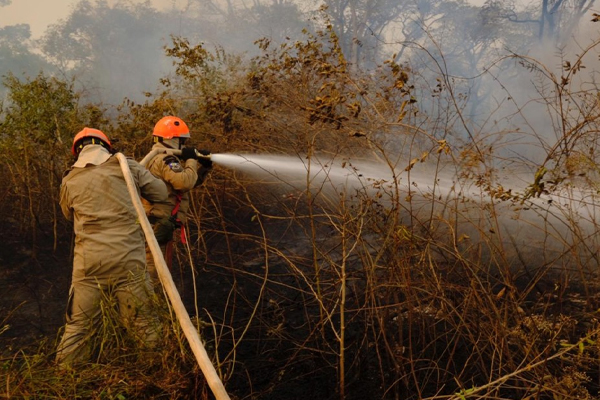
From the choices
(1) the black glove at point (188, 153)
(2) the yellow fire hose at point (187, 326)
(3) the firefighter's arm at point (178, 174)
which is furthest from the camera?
(1) the black glove at point (188, 153)

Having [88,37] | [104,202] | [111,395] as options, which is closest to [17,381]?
[111,395]

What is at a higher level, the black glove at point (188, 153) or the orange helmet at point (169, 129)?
the orange helmet at point (169, 129)

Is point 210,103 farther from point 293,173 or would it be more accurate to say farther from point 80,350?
point 80,350

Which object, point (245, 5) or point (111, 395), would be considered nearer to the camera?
point (111, 395)

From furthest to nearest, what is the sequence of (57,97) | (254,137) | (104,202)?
1. (57,97)
2. (254,137)
3. (104,202)

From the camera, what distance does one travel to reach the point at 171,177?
471 centimetres

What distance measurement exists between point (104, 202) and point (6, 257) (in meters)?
3.58

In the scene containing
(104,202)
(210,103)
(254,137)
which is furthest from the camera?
(254,137)

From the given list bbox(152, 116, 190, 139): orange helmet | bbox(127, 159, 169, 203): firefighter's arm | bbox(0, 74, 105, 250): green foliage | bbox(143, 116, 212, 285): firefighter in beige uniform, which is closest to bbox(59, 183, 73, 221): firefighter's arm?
bbox(127, 159, 169, 203): firefighter's arm

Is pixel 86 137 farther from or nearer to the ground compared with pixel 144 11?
nearer to the ground

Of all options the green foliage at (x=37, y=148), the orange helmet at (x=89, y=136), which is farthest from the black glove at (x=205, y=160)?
the green foliage at (x=37, y=148)

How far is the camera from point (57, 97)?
7.37 meters

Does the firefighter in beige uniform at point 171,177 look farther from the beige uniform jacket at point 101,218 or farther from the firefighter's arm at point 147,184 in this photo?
the beige uniform jacket at point 101,218

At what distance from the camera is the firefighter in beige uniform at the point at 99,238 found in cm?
362
